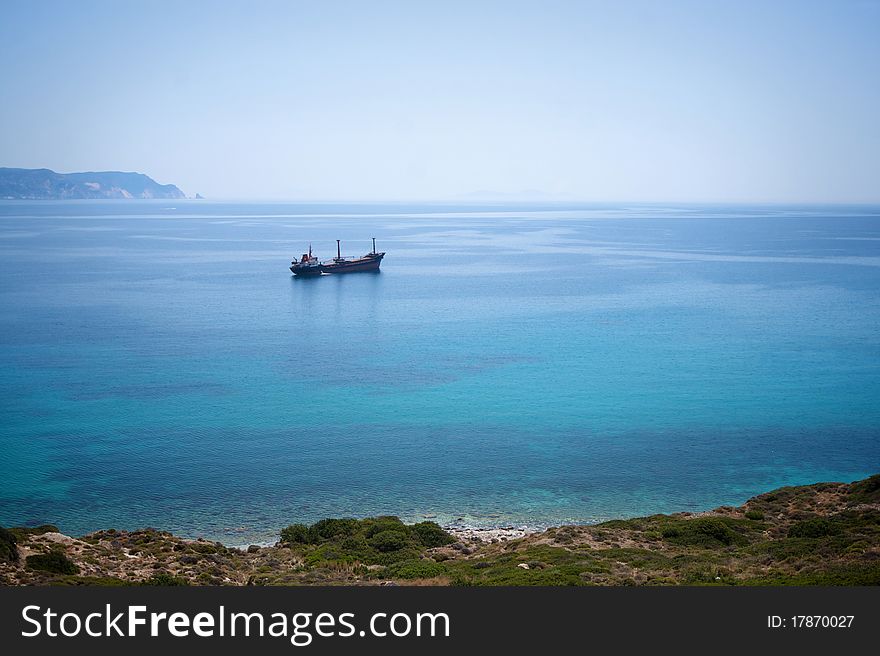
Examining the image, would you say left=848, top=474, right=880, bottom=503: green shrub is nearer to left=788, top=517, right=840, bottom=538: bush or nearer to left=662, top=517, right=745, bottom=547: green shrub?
left=788, top=517, right=840, bottom=538: bush

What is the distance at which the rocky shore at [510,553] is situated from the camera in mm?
15836

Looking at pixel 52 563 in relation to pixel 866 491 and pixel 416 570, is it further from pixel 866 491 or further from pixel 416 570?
pixel 866 491

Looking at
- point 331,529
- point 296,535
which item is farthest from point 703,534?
point 296,535

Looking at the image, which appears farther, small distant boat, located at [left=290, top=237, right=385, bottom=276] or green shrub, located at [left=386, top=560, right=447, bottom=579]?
small distant boat, located at [left=290, top=237, right=385, bottom=276]

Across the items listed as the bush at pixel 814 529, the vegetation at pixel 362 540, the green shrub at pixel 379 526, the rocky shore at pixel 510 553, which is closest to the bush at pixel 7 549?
the rocky shore at pixel 510 553

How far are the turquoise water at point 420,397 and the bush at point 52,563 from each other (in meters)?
6.41

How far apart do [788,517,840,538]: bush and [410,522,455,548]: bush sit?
→ 9.13m

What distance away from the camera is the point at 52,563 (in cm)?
1650

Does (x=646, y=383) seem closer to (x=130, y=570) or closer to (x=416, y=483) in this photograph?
(x=416, y=483)

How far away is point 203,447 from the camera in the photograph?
30.7 metres

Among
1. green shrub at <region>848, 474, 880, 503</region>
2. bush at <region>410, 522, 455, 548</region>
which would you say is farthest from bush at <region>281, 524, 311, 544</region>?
green shrub at <region>848, 474, 880, 503</region>

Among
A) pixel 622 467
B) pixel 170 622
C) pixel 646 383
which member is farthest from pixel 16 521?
pixel 646 383

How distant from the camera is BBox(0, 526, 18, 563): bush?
1616 cm

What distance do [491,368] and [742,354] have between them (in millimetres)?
17137
